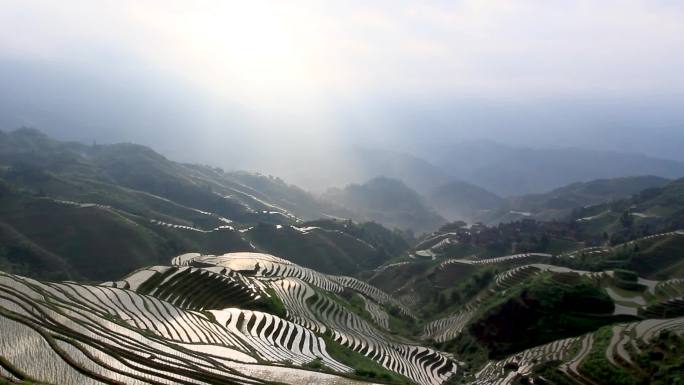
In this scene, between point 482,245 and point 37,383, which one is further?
point 482,245

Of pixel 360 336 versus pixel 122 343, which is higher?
pixel 122 343

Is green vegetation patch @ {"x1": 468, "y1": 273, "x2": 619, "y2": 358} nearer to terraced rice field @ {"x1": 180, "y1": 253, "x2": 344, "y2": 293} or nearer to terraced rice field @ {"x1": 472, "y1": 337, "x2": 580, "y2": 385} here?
terraced rice field @ {"x1": 472, "y1": 337, "x2": 580, "y2": 385}

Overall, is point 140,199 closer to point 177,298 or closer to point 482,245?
point 482,245

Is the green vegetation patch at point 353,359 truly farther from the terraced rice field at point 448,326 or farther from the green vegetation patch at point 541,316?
the terraced rice field at point 448,326

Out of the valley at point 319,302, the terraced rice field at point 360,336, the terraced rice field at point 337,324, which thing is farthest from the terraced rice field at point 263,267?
the terraced rice field at point 360,336

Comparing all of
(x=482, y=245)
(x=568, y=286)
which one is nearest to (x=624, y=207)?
(x=482, y=245)

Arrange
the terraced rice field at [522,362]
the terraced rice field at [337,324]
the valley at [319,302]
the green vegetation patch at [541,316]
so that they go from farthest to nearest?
1. the green vegetation patch at [541,316]
2. the terraced rice field at [337,324]
3. the terraced rice field at [522,362]
4. the valley at [319,302]

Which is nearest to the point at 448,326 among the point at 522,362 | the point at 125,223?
the point at 522,362

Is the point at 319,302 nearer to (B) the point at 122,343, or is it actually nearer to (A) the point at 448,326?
(A) the point at 448,326
